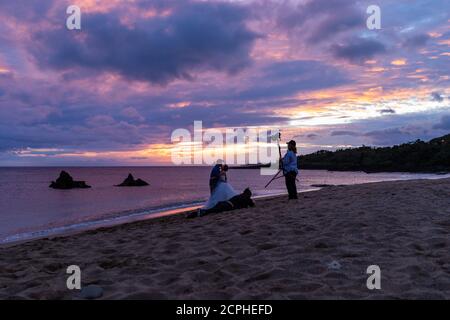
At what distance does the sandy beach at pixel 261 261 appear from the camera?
439cm

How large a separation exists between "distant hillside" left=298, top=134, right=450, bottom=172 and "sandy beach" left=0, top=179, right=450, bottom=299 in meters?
66.9

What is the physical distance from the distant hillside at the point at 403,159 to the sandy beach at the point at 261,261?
219 feet

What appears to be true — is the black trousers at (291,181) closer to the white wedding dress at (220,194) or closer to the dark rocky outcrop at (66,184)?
the white wedding dress at (220,194)

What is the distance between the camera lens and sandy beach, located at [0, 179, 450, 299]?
Answer: 14.4 ft

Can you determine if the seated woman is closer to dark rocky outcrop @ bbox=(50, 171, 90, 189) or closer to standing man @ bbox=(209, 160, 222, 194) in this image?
standing man @ bbox=(209, 160, 222, 194)

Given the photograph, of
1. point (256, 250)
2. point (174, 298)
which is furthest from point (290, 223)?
point (174, 298)

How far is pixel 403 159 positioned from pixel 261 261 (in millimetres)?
87778

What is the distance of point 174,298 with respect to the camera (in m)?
4.21

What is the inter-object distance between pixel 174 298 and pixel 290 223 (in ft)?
15.3

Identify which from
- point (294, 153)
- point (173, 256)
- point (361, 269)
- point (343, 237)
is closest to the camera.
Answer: point (361, 269)

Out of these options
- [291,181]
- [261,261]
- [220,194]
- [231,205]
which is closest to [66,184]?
[220,194]

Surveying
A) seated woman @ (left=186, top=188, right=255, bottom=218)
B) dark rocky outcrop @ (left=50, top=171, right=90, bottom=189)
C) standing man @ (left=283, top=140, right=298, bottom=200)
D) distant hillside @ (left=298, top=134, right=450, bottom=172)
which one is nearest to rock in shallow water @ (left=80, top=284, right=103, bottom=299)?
seated woman @ (left=186, top=188, right=255, bottom=218)

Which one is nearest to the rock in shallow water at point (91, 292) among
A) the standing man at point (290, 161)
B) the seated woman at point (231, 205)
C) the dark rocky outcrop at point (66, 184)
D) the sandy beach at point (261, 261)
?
the sandy beach at point (261, 261)
